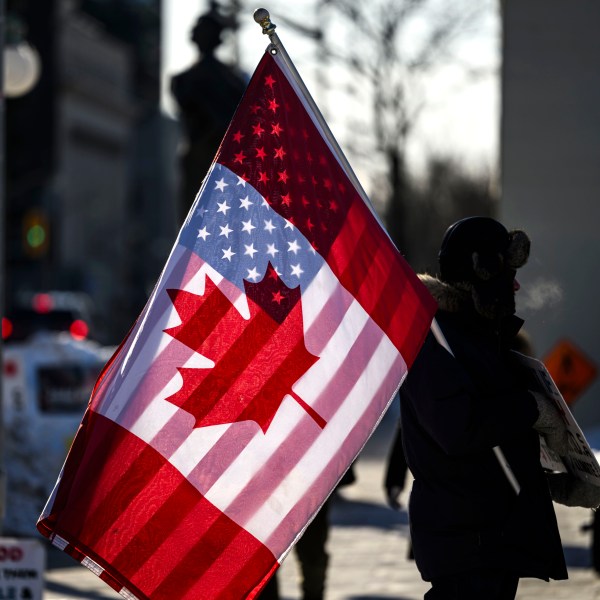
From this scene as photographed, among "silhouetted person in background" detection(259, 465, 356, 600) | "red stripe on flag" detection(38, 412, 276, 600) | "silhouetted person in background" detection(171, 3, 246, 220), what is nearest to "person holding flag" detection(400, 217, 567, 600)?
"red stripe on flag" detection(38, 412, 276, 600)

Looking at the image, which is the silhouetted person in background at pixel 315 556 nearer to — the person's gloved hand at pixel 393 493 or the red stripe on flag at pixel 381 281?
the person's gloved hand at pixel 393 493

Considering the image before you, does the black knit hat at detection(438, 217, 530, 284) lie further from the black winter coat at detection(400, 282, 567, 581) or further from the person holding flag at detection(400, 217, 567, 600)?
the black winter coat at detection(400, 282, 567, 581)

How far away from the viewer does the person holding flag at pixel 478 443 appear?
181 inches

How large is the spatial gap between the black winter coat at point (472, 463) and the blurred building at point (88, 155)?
5616cm

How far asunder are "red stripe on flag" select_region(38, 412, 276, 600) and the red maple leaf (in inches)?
7.4

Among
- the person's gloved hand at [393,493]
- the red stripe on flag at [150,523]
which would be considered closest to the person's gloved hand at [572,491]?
the red stripe on flag at [150,523]

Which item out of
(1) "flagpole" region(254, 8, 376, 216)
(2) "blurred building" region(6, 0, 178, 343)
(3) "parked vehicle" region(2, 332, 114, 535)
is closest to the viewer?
(1) "flagpole" region(254, 8, 376, 216)

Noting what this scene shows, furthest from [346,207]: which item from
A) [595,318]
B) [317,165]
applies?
[595,318]

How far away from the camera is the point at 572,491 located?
4891 mm

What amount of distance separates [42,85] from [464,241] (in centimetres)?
7422

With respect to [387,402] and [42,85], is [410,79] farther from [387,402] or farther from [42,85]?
[42,85]

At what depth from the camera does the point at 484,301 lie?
15.4ft

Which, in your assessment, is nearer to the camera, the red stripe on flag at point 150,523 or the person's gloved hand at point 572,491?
the red stripe on flag at point 150,523

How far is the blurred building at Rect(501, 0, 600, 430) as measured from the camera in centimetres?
1114
